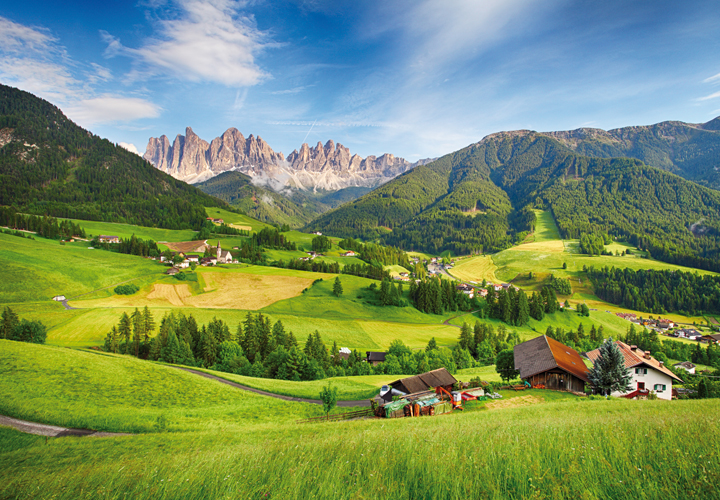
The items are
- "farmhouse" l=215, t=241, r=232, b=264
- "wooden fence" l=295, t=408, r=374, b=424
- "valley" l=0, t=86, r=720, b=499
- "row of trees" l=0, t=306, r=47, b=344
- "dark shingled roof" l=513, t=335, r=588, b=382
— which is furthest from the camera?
"farmhouse" l=215, t=241, r=232, b=264

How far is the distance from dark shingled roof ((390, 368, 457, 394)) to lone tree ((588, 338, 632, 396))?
1501 centimetres

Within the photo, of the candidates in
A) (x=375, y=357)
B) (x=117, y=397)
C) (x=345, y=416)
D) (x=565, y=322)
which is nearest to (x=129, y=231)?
(x=375, y=357)

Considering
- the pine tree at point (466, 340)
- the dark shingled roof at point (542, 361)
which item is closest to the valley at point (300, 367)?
the pine tree at point (466, 340)

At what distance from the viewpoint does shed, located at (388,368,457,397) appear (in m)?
35.6

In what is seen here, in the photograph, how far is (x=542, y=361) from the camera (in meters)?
38.1

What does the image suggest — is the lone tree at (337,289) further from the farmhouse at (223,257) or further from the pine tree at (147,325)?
the pine tree at (147,325)

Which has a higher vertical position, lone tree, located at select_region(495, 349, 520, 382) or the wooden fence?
the wooden fence

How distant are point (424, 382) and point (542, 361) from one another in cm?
1480

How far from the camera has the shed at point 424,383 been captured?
1401 inches

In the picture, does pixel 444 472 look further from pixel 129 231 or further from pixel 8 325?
pixel 129 231

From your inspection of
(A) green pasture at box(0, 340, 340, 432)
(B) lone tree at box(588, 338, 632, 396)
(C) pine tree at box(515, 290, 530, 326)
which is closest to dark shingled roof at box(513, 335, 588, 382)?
(B) lone tree at box(588, 338, 632, 396)

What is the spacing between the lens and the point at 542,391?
112 ft

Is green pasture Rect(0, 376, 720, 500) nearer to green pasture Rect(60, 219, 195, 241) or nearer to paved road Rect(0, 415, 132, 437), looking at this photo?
paved road Rect(0, 415, 132, 437)

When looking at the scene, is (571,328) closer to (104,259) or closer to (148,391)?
(148,391)
